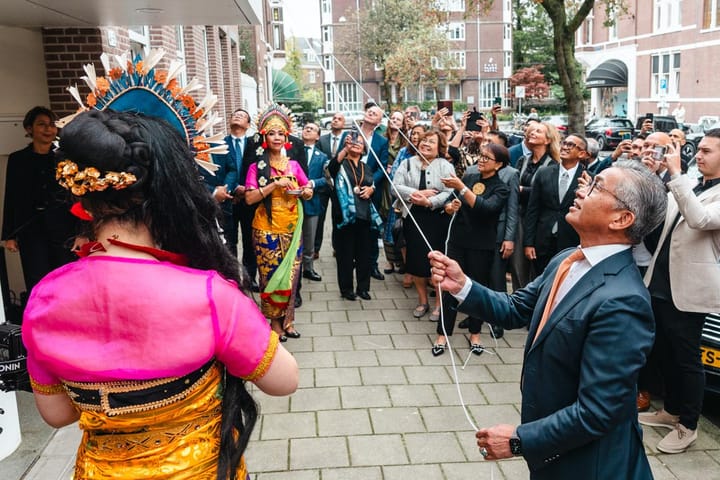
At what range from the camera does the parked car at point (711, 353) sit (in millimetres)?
4387

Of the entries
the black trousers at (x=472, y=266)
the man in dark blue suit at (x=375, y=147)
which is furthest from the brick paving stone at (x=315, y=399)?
the man in dark blue suit at (x=375, y=147)

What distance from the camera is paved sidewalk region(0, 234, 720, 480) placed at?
12.8ft

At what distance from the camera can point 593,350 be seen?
7.06 feet

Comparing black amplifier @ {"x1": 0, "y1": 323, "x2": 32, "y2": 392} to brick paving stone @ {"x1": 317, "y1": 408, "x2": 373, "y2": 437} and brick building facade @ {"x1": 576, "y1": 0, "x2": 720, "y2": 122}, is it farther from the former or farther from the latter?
brick building facade @ {"x1": 576, "y1": 0, "x2": 720, "y2": 122}

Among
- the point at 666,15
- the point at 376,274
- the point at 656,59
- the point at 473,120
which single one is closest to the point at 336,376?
the point at 376,274

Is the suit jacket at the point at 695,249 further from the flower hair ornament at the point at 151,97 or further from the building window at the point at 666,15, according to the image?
the building window at the point at 666,15

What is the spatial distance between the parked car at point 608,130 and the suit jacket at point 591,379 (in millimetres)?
24344

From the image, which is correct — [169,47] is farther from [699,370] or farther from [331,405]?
[699,370]

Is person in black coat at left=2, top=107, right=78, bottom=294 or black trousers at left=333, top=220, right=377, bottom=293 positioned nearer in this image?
person in black coat at left=2, top=107, right=78, bottom=294

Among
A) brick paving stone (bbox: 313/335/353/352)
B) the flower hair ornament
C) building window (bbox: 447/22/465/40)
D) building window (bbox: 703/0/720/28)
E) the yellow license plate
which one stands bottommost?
brick paving stone (bbox: 313/335/353/352)

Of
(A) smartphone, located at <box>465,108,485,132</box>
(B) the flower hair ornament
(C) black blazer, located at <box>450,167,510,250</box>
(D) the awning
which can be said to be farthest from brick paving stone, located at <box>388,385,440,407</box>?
(D) the awning

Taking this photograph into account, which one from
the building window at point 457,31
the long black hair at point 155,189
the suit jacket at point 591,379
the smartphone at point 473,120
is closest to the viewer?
the long black hair at point 155,189

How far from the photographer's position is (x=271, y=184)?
5.89 metres

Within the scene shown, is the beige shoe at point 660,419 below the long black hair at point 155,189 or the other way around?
below
